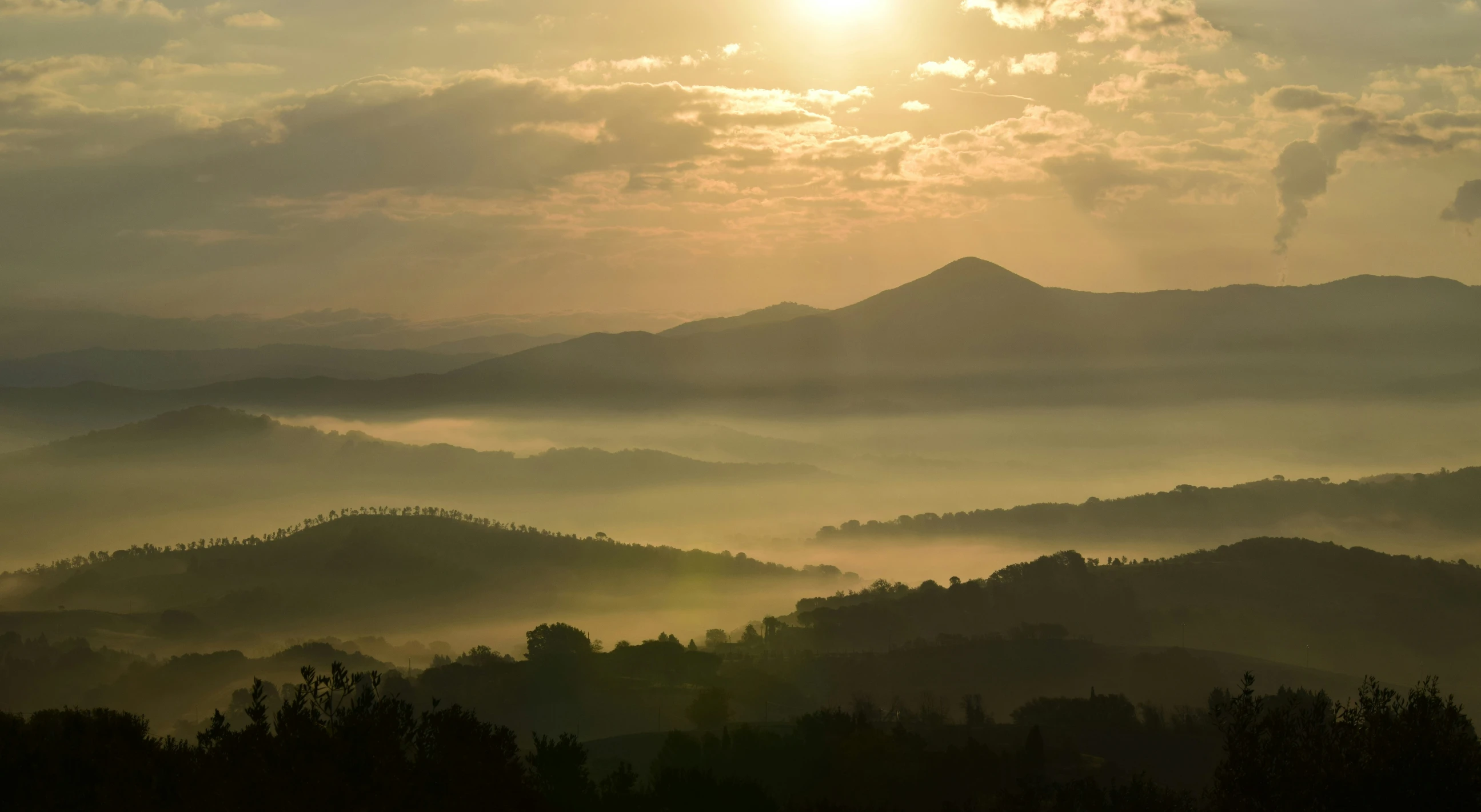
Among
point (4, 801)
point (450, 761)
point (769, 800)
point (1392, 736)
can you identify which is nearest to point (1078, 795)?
point (769, 800)

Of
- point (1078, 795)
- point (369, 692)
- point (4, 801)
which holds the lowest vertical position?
point (1078, 795)

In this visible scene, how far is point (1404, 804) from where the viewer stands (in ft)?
187

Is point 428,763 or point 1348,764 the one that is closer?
point 1348,764

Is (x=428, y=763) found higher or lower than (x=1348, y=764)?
higher

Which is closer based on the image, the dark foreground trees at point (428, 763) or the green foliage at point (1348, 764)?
the green foliage at point (1348, 764)

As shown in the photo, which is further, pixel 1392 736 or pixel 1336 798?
pixel 1392 736

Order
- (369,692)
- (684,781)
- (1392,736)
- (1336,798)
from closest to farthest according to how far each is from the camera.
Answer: (1336,798) → (1392,736) → (369,692) → (684,781)

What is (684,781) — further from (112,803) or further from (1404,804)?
(1404,804)

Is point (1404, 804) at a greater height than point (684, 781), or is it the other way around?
point (1404, 804)

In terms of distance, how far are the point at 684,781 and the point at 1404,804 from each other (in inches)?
2284

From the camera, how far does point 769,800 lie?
345 ft

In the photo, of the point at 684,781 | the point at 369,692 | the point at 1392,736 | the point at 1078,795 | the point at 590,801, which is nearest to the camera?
the point at 1392,736

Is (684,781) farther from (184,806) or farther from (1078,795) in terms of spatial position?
(184,806)

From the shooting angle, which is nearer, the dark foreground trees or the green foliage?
the green foliage
